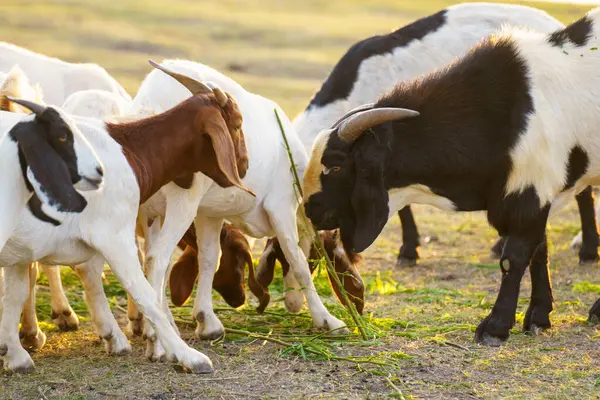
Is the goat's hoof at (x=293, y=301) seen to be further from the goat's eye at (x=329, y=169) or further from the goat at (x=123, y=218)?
the goat at (x=123, y=218)

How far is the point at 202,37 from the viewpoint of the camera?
114 ft

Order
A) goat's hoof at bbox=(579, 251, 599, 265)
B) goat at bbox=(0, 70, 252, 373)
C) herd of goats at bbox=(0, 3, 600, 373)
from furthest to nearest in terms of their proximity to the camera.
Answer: goat's hoof at bbox=(579, 251, 599, 265)
herd of goats at bbox=(0, 3, 600, 373)
goat at bbox=(0, 70, 252, 373)

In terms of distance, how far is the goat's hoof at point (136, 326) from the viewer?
6.87m

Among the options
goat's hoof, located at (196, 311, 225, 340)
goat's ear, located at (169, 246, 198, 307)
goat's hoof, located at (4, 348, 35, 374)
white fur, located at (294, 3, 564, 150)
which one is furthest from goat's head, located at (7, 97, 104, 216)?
white fur, located at (294, 3, 564, 150)

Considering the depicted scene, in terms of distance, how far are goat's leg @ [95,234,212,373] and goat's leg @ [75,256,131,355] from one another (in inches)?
→ 25.7

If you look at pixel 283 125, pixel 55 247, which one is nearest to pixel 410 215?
pixel 283 125

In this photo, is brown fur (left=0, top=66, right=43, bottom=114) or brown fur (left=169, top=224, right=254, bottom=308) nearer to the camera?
brown fur (left=0, top=66, right=43, bottom=114)

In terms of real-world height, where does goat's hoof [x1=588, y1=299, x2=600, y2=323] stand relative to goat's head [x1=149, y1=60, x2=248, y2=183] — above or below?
below

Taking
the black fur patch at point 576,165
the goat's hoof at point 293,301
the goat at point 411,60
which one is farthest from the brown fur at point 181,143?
Answer: the goat at point 411,60

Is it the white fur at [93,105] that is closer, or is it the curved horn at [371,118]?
the curved horn at [371,118]

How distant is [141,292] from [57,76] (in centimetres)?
350

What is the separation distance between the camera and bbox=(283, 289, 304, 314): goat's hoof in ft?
24.1

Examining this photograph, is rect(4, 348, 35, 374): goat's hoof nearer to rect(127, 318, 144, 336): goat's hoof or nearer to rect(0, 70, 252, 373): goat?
rect(0, 70, 252, 373): goat

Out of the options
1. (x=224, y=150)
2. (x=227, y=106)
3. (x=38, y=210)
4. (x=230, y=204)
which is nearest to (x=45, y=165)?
(x=38, y=210)
